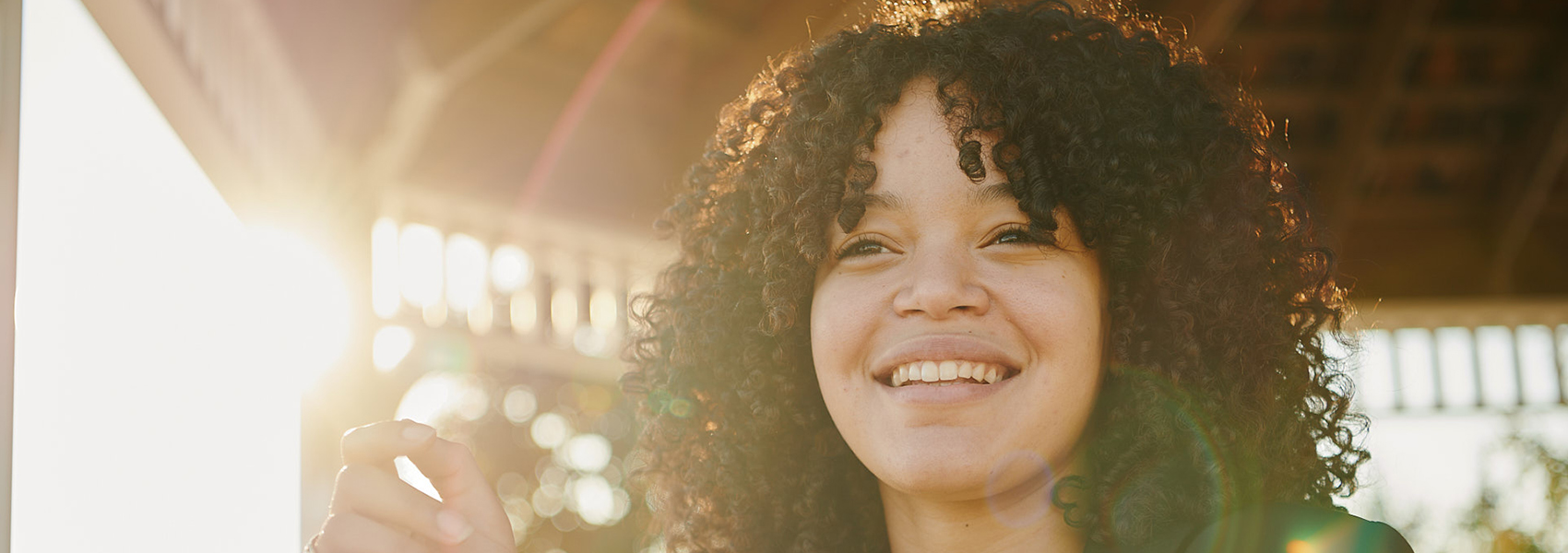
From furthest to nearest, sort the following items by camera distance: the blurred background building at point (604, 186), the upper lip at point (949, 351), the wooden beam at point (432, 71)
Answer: the wooden beam at point (432, 71)
the blurred background building at point (604, 186)
the upper lip at point (949, 351)

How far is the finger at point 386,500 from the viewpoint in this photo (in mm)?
1102

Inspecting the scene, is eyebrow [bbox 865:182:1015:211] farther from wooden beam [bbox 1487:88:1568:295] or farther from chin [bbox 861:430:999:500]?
wooden beam [bbox 1487:88:1568:295]

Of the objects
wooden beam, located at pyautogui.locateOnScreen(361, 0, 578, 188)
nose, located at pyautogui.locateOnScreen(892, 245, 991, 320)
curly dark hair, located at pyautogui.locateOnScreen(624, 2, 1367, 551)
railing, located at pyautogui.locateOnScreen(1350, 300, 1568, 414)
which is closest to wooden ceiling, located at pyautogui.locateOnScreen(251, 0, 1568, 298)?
wooden beam, located at pyautogui.locateOnScreen(361, 0, 578, 188)

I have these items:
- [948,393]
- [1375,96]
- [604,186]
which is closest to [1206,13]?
[1375,96]

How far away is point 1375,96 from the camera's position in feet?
30.2

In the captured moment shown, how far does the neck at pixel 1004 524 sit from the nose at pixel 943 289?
22cm

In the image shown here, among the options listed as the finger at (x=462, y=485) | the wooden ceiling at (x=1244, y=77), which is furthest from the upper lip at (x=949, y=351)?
the wooden ceiling at (x=1244, y=77)

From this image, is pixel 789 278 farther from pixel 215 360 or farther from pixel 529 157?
pixel 529 157

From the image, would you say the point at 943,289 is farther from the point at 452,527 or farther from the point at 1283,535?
the point at 452,527

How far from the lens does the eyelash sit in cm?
136

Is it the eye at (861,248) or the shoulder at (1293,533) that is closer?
the shoulder at (1293,533)

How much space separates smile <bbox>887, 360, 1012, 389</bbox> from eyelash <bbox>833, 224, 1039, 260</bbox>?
0.14 m

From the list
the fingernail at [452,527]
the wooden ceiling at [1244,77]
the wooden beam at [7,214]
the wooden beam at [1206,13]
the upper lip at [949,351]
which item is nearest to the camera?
the wooden beam at [7,214]

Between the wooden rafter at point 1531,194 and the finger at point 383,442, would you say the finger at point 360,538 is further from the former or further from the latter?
the wooden rafter at point 1531,194
